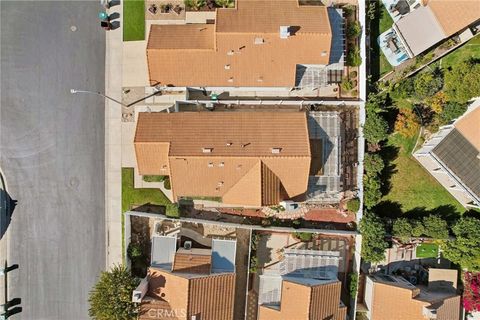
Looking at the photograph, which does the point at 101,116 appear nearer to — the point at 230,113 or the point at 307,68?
the point at 230,113

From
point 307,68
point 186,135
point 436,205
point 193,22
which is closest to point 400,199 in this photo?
A: point 436,205

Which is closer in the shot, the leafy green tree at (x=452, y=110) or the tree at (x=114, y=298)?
the tree at (x=114, y=298)

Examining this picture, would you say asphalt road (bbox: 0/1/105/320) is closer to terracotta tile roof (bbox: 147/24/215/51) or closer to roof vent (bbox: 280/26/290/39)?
terracotta tile roof (bbox: 147/24/215/51)

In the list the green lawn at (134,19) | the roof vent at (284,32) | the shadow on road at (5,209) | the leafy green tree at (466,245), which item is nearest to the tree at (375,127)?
the roof vent at (284,32)

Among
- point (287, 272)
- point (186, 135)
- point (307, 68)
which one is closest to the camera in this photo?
point (186, 135)

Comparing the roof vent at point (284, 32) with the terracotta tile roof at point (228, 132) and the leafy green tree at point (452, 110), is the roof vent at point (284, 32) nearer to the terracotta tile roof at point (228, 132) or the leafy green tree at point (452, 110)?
the terracotta tile roof at point (228, 132)

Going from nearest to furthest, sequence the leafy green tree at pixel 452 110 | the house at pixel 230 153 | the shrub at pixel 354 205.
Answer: the house at pixel 230 153
the leafy green tree at pixel 452 110
the shrub at pixel 354 205

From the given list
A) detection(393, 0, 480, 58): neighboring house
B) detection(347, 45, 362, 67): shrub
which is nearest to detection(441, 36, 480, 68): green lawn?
detection(393, 0, 480, 58): neighboring house
